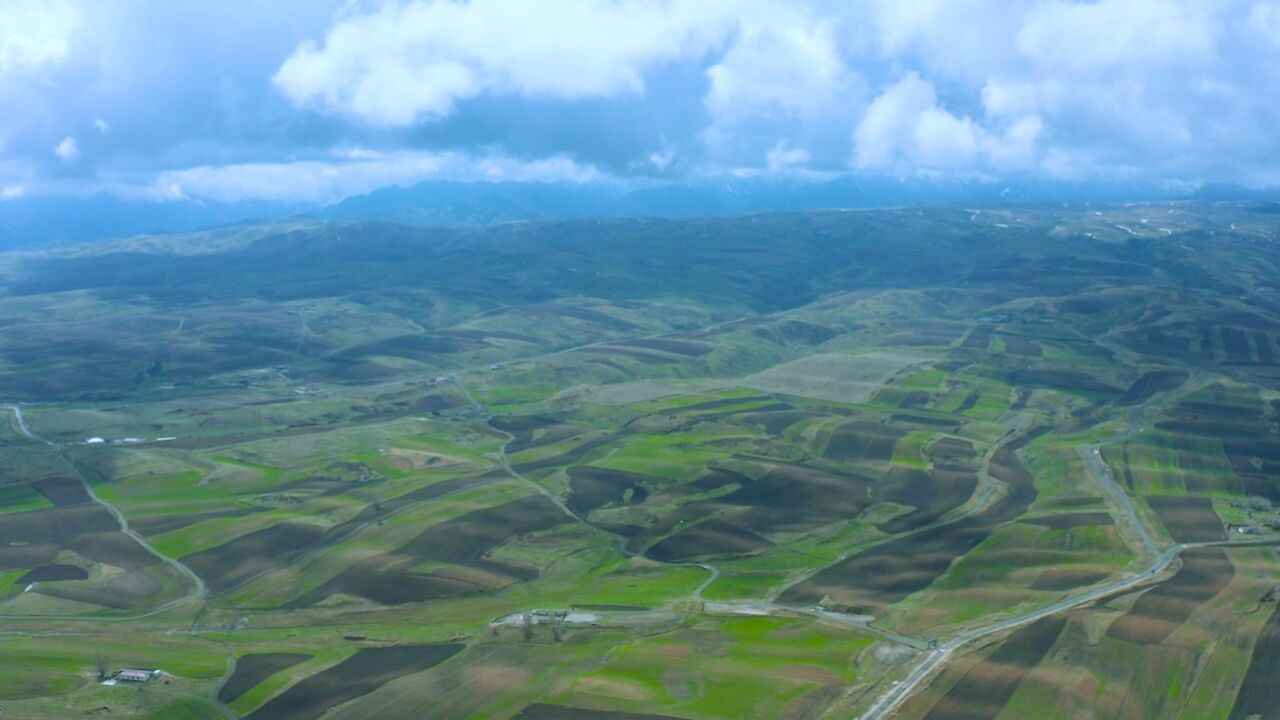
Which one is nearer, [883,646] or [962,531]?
[883,646]

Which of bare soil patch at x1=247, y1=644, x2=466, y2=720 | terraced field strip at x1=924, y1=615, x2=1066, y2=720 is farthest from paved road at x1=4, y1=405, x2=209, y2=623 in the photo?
terraced field strip at x1=924, y1=615, x2=1066, y2=720

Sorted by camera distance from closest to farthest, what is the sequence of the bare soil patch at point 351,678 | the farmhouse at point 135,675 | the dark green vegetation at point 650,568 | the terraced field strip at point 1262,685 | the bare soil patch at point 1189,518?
the terraced field strip at point 1262,685
the bare soil patch at point 351,678
the dark green vegetation at point 650,568
the farmhouse at point 135,675
the bare soil patch at point 1189,518

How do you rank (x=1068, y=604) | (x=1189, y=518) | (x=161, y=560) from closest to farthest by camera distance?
(x=1068, y=604)
(x=161, y=560)
(x=1189, y=518)

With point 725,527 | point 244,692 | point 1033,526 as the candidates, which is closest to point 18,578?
point 244,692

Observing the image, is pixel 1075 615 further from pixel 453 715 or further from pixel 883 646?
pixel 453 715

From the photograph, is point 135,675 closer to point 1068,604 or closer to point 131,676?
point 131,676

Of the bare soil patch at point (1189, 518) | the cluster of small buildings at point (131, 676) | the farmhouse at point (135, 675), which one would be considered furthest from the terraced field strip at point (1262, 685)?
the farmhouse at point (135, 675)

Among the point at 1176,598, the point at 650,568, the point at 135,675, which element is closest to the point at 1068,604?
the point at 1176,598

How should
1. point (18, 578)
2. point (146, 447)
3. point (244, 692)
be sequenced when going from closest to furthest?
point (244, 692) < point (18, 578) < point (146, 447)

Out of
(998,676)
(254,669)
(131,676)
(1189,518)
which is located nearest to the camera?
(998,676)

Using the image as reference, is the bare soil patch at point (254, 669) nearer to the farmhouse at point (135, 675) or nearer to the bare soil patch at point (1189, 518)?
the farmhouse at point (135, 675)

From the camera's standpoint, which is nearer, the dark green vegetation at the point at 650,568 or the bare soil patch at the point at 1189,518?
the dark green vegetation at the point at 650,568
